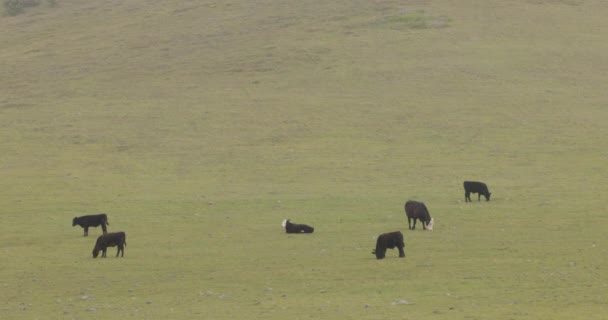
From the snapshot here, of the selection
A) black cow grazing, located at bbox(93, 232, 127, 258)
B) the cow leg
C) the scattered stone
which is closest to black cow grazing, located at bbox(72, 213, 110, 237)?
black cow grazing, located at bbox(93, 232, 127, 258)

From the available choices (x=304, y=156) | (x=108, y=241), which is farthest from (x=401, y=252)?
(x=304, y=156)

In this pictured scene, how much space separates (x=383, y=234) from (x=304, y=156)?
2164 centimetres

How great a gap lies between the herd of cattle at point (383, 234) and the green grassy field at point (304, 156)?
0.46 metres

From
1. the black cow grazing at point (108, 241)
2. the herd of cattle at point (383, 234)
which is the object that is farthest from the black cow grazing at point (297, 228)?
the black cow grazing at point (108, 241)

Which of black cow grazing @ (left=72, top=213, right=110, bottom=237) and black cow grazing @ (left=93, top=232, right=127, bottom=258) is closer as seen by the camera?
black cow grazing @ (left=93, top=232, right=127, bottom=258)

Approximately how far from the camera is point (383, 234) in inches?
1024

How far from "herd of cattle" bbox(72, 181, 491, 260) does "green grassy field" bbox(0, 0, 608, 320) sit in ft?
1.50

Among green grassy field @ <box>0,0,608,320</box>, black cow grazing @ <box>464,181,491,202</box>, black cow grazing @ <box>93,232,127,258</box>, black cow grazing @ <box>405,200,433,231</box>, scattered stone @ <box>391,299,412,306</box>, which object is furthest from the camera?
black cow grazing @ <box>464,181,491,202</box>

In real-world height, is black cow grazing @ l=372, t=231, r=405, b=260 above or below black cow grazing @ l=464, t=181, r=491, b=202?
above

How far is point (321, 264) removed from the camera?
25.5 meters

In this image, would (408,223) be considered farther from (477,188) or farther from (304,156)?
(304,156)

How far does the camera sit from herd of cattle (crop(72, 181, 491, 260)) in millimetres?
25859

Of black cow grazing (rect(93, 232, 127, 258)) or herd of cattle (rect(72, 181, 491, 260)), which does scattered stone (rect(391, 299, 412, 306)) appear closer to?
herd of cattle (rect(72, 181, 491, 260))

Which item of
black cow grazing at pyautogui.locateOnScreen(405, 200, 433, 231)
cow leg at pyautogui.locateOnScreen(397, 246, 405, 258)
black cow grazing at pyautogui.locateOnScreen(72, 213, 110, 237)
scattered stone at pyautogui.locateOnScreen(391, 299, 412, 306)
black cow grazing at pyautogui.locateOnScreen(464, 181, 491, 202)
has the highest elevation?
scattered stone at pyautogui.locateOnScreen(391, 299, 412, 306)
